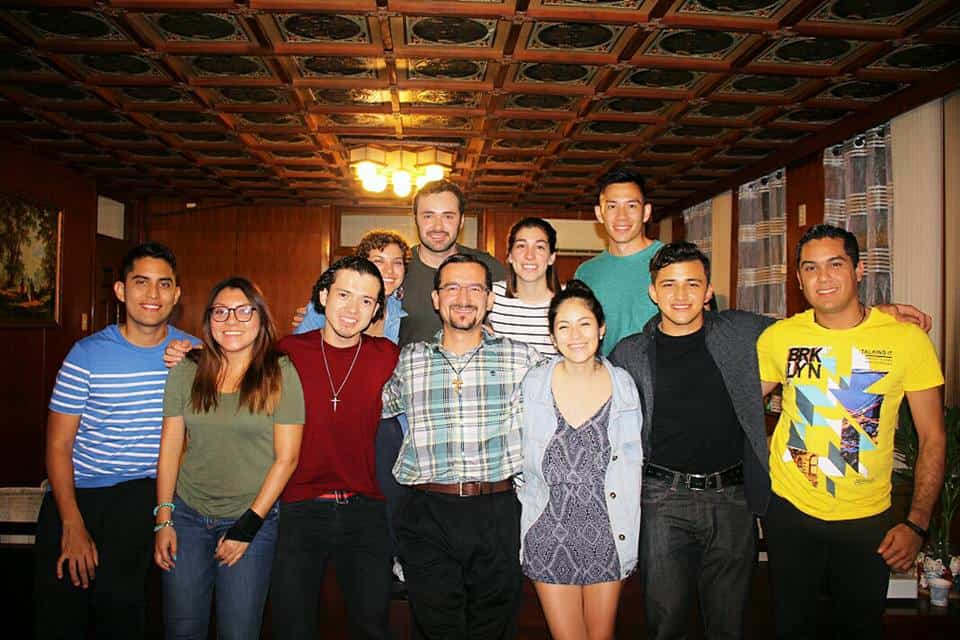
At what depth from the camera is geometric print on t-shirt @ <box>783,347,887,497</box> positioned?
2.31 meters

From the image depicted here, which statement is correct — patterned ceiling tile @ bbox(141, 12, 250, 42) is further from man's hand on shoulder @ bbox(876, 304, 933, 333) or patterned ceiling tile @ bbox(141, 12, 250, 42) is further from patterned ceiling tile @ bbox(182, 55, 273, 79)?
man's hand on shoulder @ bbox(876, 304, 933, 333)

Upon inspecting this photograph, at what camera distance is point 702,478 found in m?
2.34

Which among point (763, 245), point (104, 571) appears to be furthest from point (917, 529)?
point (763, 245)

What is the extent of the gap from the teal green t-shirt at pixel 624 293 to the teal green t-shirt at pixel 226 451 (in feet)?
4.98

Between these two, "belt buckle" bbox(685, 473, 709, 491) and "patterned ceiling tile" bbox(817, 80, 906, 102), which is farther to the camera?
"patterned ceiling tile" bbox(817, 80, 906, 102)

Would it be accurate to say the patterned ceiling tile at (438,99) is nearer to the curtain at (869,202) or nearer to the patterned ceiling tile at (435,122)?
the patterned ceiling tile at (435,122)

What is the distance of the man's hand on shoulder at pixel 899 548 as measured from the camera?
7.39 feet

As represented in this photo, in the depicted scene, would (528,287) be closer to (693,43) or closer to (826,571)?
(826,571)

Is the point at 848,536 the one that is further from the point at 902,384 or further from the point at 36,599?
the point at 36,599

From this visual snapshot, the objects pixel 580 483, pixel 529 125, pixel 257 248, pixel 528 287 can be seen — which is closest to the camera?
pixel 580 483

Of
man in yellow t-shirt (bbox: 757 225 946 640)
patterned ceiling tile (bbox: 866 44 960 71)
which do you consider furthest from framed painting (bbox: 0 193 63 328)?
patterned ceiling tile (bbox: 866 44 960 71)

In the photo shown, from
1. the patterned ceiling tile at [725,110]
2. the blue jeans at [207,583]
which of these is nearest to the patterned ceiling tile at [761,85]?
the patterned ceiling tile at [725,110]

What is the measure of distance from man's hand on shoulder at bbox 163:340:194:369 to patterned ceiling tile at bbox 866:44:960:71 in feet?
16.9

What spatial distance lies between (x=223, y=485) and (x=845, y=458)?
2177 millimetres
